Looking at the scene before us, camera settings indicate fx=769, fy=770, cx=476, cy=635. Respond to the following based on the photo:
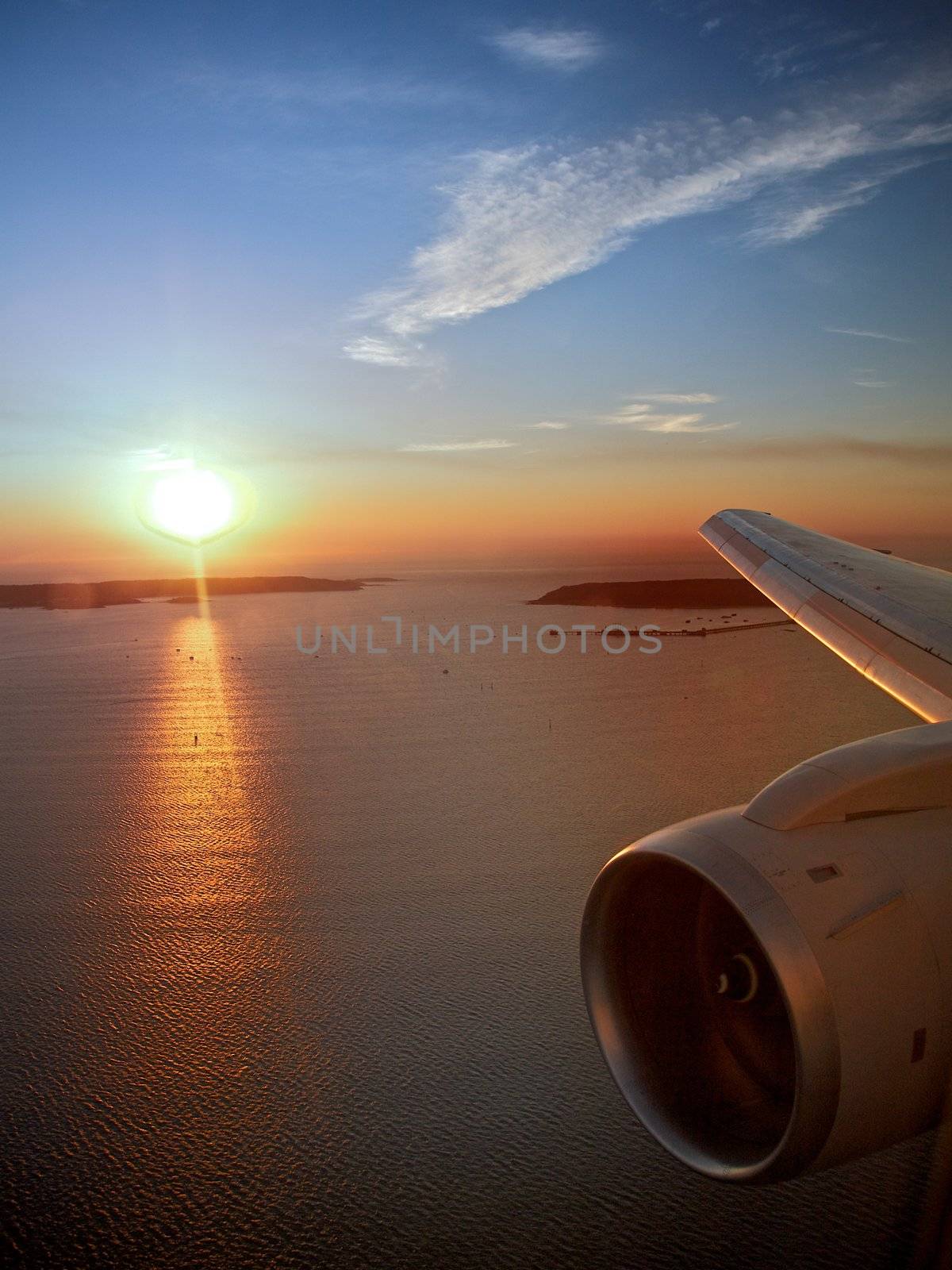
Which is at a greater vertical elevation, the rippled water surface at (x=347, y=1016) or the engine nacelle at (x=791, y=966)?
the engine nacelle at (x=791, y=966)

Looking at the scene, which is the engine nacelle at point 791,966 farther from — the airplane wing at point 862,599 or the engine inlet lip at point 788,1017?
the airplane wing at point 862,599

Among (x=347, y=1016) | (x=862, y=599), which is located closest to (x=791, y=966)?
(x=862, y=599)

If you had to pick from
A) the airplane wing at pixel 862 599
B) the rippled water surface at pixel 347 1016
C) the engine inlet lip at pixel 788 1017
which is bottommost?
the rippled water surface at pixel 347 1016

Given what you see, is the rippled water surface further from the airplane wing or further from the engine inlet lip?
the airplane wing

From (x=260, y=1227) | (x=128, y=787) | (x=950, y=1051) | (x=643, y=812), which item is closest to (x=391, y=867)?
A: (x=643, y=812)

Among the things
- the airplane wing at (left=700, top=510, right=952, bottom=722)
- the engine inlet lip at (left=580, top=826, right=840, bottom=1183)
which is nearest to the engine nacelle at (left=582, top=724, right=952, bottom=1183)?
the engine inlet lip at (left=580, top=826, right=840, bottom=1183)

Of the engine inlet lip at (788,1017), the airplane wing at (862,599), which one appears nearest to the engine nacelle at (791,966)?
the engine inlet lip at (788,1017)

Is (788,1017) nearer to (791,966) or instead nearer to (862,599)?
(791,966)
